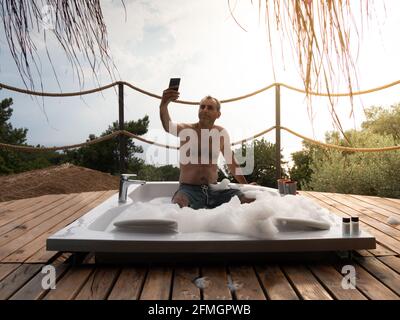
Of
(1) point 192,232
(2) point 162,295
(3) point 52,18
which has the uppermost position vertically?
(3) point 52,18

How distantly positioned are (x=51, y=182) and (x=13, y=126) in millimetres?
3585

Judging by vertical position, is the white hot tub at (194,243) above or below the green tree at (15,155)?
below

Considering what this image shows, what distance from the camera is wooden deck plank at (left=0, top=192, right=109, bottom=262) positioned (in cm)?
199

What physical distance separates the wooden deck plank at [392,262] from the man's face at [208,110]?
1.46 m

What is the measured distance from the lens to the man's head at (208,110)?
9.80 ft

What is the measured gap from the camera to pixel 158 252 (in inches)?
68.4

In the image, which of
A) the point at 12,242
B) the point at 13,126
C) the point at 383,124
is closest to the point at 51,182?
the point at 12,242

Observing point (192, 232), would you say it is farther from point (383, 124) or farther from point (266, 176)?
point (383, 124)

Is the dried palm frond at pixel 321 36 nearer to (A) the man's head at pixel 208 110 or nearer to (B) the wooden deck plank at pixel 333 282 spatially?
(B) the wooden deck plank at pixel 333 282

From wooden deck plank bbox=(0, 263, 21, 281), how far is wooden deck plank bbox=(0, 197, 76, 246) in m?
0.38

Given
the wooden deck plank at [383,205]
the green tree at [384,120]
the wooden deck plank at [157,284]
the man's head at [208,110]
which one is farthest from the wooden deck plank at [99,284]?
the green tree at [384,120]

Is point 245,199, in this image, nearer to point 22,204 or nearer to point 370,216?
point 370,216

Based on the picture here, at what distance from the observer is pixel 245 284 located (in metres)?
1.58

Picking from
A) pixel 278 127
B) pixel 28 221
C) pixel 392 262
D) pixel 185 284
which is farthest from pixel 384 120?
pixel 185 284
